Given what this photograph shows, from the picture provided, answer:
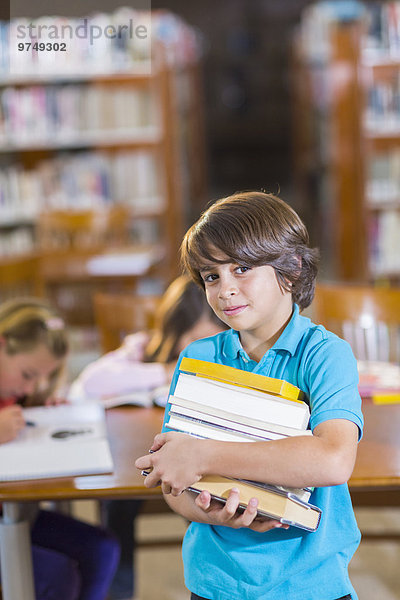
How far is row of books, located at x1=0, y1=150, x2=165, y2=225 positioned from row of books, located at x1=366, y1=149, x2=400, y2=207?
1225 millimetres

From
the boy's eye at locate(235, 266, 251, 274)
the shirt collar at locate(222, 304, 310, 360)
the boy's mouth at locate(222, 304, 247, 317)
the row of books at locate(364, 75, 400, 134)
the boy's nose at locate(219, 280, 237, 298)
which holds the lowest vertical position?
the shirt collar at locate(222, 304, 310, 360)

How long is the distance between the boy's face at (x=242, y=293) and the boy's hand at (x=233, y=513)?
0.18 meters

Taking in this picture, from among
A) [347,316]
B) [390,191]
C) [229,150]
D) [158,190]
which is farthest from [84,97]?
[229,150]

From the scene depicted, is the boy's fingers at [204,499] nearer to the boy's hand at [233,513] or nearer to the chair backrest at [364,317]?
the boy's hand at [233,513]

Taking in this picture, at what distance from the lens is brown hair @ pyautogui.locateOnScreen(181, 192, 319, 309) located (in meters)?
0.78

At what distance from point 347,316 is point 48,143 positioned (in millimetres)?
2852

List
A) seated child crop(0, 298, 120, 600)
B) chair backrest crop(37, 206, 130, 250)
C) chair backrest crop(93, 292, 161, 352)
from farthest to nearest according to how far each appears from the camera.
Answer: chair backrest crop(37, 206, 130, 250)
chair backrest crop(93, 292, 161, 352)
seated child crop(0, 298, 120, 600)

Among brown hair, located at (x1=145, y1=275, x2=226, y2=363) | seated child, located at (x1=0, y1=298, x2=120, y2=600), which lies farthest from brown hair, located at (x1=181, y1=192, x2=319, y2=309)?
brown hair, located at (x1=145, y1=275, x2=226, y2=363)

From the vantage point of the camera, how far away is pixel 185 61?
7320mm

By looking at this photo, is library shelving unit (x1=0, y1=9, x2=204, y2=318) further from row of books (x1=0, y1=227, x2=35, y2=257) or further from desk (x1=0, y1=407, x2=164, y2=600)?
desk (x1=0, y1=407, x2=164, y2=600)

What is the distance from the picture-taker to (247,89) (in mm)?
10578

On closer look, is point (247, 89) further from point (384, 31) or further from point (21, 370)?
point (21, 370)

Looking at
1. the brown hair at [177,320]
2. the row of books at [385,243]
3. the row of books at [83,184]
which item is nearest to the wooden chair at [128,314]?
the brown hair at [177,320]

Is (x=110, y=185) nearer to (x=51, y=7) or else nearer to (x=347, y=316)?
(x=347, y=316)
